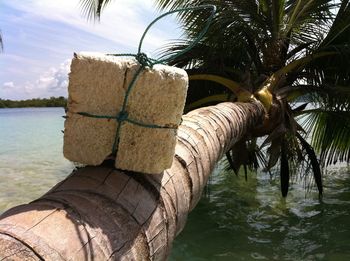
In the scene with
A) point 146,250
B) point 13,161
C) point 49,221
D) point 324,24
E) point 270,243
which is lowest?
point 13,161

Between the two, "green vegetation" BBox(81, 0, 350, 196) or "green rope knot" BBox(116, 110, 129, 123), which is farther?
"green vegetation" BBox(81, 0, 350, 196)

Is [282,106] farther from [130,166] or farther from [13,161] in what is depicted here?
[13,161]

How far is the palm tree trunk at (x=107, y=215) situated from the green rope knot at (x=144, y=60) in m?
0.50

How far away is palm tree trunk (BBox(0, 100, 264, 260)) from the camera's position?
138 centimetres

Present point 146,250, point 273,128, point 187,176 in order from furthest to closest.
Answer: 1. point 273,128
2. point 187,176
3. point 146,250

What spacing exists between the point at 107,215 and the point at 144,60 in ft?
2.27

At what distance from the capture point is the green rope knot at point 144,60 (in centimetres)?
196

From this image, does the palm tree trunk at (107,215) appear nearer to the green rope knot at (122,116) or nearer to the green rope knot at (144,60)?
the green rope knot at (122,116)

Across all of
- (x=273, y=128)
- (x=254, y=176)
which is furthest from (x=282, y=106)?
(x=254, y=176)

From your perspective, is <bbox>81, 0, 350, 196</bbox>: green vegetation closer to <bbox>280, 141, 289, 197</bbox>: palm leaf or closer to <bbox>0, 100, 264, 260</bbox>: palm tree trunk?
<bbox>280, 141, 289, 197</bbox>: palm leaf

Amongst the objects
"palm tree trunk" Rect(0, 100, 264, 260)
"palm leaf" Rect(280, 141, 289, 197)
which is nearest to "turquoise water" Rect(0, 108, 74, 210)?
"palm leaf" Rect(280, 141, 289, 197)

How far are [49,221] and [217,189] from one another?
31.3 ft

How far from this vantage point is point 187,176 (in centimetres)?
258

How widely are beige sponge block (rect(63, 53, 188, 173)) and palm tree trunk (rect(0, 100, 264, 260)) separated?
99 millimetres
